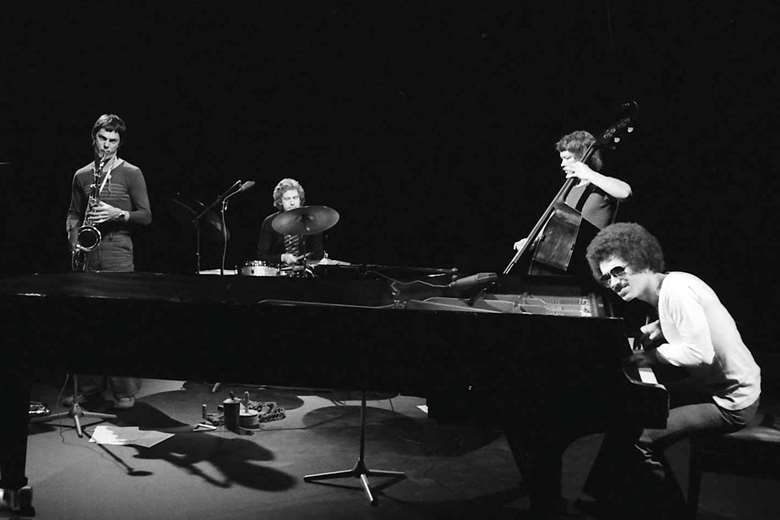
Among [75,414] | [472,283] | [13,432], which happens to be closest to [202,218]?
[75,414]

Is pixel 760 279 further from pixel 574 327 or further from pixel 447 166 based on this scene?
pixel 574 327

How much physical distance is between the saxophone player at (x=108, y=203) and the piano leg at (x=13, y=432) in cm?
155

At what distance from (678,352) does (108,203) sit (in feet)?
10.9

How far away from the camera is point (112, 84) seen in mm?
5551

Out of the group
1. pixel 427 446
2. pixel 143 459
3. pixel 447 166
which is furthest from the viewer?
pixel 447 166

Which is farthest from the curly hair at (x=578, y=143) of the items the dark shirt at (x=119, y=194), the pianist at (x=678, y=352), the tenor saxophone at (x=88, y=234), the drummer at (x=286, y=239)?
the tenor saxophone at (x=88, y=234)

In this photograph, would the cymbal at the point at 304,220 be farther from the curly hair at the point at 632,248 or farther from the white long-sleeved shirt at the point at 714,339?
the white long-sleeved shirt at the point at 714,339

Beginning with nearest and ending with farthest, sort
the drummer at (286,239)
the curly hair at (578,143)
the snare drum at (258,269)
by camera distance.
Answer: the curly hair at (578,143)
the snare drum at (258,269)
the drummer at (286,239)

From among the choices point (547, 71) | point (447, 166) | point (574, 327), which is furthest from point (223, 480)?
point (547, 71)

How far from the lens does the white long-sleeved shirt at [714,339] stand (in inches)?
91.7

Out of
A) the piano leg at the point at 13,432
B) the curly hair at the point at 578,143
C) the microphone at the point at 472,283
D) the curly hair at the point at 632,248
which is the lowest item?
the piano leg at the point at 13,432

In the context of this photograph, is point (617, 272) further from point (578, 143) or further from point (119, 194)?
point (119, 194)

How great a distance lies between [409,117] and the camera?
218 inches

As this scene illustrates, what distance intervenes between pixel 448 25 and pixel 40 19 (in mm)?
3281
